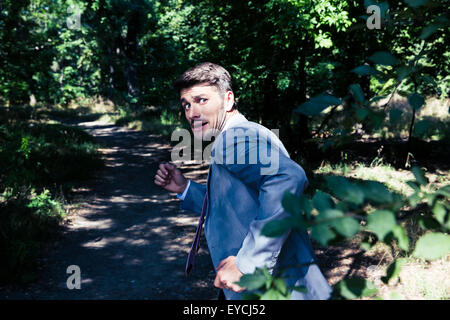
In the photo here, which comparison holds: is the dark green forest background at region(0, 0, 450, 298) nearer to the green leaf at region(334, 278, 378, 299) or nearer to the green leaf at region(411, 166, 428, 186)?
the green leaf at region(411, 166, 428, 186)

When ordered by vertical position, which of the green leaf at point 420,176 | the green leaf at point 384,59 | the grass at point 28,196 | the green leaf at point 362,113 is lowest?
the grass at point 28,196

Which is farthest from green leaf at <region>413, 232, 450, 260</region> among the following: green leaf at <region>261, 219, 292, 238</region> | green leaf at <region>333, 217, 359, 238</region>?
green leaf at <region>261, 219, 292, 238</region>

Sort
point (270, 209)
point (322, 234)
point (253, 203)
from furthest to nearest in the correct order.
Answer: point (253, 203) → point (270, 209) → point (322, 234)

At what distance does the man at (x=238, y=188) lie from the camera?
4.81ft

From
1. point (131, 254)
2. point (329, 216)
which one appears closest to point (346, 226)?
point (329, 216)

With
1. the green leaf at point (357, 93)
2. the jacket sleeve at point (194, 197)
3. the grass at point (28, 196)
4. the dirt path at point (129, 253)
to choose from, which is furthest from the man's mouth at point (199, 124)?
the grass at point (28, 196)

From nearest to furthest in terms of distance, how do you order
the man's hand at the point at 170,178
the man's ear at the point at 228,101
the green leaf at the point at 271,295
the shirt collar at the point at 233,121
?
1. the green leaf at the point at 271,295
2. the shirt collar at the point at 233,121
3. the man's ear at the point at 228,101
4. the man's hand at the point at 170,178

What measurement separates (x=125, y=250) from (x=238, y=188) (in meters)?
4.28

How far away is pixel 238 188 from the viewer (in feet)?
5.73

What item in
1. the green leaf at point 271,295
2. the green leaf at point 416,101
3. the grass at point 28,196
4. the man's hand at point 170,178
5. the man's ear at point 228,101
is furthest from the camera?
the grass at point 28,196

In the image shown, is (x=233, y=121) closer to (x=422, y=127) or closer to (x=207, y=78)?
(x=207, y=78)

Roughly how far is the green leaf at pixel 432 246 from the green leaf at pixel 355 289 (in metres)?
0.17

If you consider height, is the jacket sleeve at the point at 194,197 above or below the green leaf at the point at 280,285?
below

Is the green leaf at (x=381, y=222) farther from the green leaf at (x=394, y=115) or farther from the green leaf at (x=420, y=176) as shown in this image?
the green leaf at (x=394, y=115)
